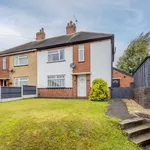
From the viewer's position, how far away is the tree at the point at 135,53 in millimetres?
36656

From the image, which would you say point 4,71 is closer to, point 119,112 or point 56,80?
point 56,80

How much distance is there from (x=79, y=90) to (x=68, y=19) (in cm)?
896

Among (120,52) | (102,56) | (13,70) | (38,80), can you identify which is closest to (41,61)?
(38,80)

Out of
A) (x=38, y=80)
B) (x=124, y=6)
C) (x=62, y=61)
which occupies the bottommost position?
(x=38, y=80)

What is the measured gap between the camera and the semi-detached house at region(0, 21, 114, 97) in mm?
17094

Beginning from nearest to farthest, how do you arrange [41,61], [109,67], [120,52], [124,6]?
[124,6], [109,67], [41,61], [120,52]

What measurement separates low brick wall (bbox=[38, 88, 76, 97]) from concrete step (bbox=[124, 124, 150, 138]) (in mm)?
12082

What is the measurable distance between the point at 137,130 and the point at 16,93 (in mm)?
13127

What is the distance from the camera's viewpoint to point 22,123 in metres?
5.90

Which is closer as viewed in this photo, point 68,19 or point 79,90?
point 79,90

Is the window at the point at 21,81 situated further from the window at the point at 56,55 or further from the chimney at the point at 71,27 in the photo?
the chimney at the point at 71,27

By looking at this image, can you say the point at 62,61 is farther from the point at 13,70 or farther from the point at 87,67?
the point at 13,70

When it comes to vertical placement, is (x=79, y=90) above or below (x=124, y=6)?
below

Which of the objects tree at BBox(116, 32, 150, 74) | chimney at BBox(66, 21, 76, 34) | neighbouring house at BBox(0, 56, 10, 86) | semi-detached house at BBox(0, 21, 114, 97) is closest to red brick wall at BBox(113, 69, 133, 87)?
tree at BBox(116, 32, 150, 74)
